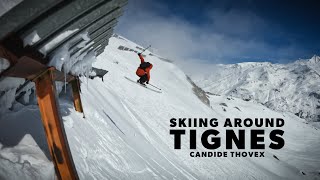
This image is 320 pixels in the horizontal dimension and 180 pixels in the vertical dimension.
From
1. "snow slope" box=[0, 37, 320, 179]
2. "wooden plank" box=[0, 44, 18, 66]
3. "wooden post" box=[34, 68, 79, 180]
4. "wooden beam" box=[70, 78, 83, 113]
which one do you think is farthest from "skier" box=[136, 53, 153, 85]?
"wooden plank" box=[0, 44, 18, 66]

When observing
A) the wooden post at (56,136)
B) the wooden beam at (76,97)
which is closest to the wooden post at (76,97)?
the wooden beam at (76,97)

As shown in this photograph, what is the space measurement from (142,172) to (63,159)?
14.0 ft

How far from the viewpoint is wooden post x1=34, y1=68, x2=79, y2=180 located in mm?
3850

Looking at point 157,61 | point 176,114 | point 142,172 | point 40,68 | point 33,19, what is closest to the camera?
point 33,19

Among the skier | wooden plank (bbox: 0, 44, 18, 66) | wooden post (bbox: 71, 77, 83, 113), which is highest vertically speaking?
the skier

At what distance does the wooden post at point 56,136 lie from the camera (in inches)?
152

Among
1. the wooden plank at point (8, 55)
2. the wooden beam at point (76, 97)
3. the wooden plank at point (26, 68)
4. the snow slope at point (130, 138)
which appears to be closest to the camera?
the wooden plank at point (8, 55)

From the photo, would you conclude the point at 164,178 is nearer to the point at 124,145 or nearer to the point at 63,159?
the point at 124,145

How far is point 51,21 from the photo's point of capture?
3.29 m

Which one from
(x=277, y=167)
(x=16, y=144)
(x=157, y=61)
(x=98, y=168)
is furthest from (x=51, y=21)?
(x=157, y=61)

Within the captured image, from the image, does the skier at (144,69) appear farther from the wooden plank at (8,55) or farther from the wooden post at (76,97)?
the wooden plank at (8,55)

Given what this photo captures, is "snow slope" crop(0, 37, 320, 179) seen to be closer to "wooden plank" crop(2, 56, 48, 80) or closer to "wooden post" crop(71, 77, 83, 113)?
"wooden post" crop(71, 77, 83, 113)

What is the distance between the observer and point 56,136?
3.87 metres

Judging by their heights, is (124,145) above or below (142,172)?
above
